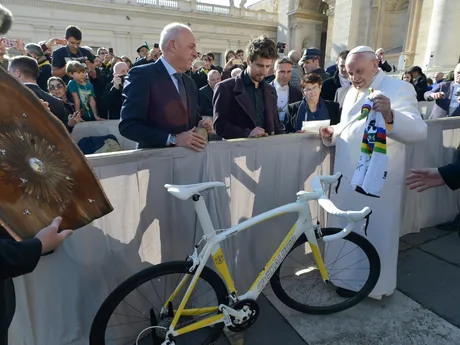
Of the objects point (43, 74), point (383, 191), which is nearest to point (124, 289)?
point (383, 191)

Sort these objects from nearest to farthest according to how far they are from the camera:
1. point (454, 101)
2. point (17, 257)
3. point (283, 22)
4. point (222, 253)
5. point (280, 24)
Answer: point (17, 257)
point (222, 253)
point (454, 101)
point (283, 22)
point (280, 24)

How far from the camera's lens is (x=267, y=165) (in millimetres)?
2572

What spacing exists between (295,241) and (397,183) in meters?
0.98

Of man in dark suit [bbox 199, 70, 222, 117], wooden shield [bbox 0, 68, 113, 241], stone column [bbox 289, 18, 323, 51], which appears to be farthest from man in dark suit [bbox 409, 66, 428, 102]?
stone column [bbox 289, 18, 323, 51]

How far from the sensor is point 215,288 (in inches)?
80.3

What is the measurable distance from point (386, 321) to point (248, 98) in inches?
85.3

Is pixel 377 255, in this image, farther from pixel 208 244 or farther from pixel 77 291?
pixel 77 291

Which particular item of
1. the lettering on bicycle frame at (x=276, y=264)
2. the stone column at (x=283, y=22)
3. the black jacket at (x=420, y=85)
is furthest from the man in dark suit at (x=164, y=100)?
the stone column at (x=283, y=22)

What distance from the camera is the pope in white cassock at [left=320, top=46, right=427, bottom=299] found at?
223 cm

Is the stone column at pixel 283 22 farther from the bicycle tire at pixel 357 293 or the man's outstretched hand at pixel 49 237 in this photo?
the man's outstretched hand at pixel 49 237

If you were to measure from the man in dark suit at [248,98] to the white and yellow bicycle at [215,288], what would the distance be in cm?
95

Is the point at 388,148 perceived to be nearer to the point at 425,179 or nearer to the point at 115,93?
the point at 425,179

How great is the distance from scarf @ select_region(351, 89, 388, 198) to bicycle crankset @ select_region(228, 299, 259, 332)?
1097mm

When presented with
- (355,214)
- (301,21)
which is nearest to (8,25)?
(355,214)
